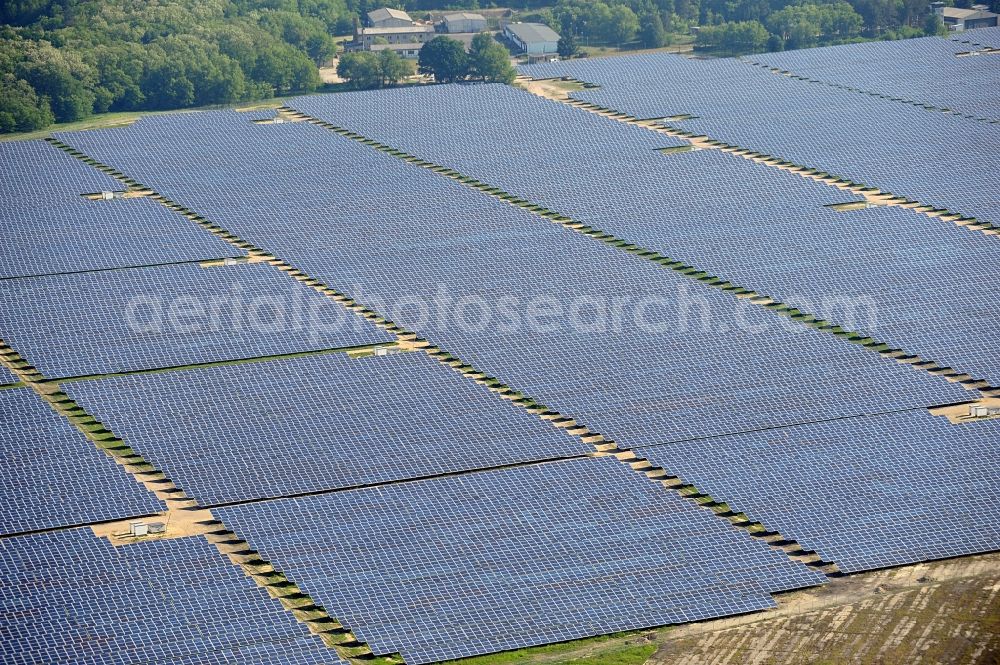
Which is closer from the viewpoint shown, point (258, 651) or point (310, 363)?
point (258, 651)

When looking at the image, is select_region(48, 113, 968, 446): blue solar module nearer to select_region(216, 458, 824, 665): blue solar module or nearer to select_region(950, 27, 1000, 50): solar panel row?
select_region(216, 458, 824, 665): blue solar module

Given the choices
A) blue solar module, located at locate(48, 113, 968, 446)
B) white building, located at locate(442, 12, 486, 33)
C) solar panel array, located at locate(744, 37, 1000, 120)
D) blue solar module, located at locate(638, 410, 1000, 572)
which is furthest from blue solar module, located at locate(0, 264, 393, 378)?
white building, located at locate(442, 12, 486, 33)

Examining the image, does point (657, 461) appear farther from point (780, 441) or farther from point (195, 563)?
point (195, 563)

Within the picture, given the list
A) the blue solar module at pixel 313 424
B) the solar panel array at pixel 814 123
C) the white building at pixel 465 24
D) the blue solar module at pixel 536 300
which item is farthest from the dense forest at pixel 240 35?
the blue solar module at pixel 313 424

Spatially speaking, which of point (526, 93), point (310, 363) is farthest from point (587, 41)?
point (310, 363)

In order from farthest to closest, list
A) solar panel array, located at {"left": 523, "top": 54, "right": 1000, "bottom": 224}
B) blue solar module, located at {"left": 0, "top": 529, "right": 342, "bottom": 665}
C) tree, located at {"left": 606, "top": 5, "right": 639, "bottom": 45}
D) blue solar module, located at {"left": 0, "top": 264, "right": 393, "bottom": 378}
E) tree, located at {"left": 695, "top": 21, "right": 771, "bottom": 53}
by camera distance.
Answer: tree, located at {"left": 606, "top": 5, "right": 639, "bottom": 45} < tree, located at {"left": 695, "top": 21, "right": 771, "bottom": 53} < solar panel array, located at {"left": 523, "top": 54, "right": 1000, "bottom": 224} < blue solar module, located at {"left": 0, "top": 264, "right": 393, "bottom": 378} < blue solar module, located at {"left": 0, "top": 529, "right": 342, "bottom": 665}

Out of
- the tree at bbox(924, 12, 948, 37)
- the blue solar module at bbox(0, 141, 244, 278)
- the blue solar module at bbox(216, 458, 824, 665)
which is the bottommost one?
the blue solar module at bbox(216, 458, 824, 665)

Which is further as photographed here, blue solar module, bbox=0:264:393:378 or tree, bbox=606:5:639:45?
tree, bbox=606:5:639:45
